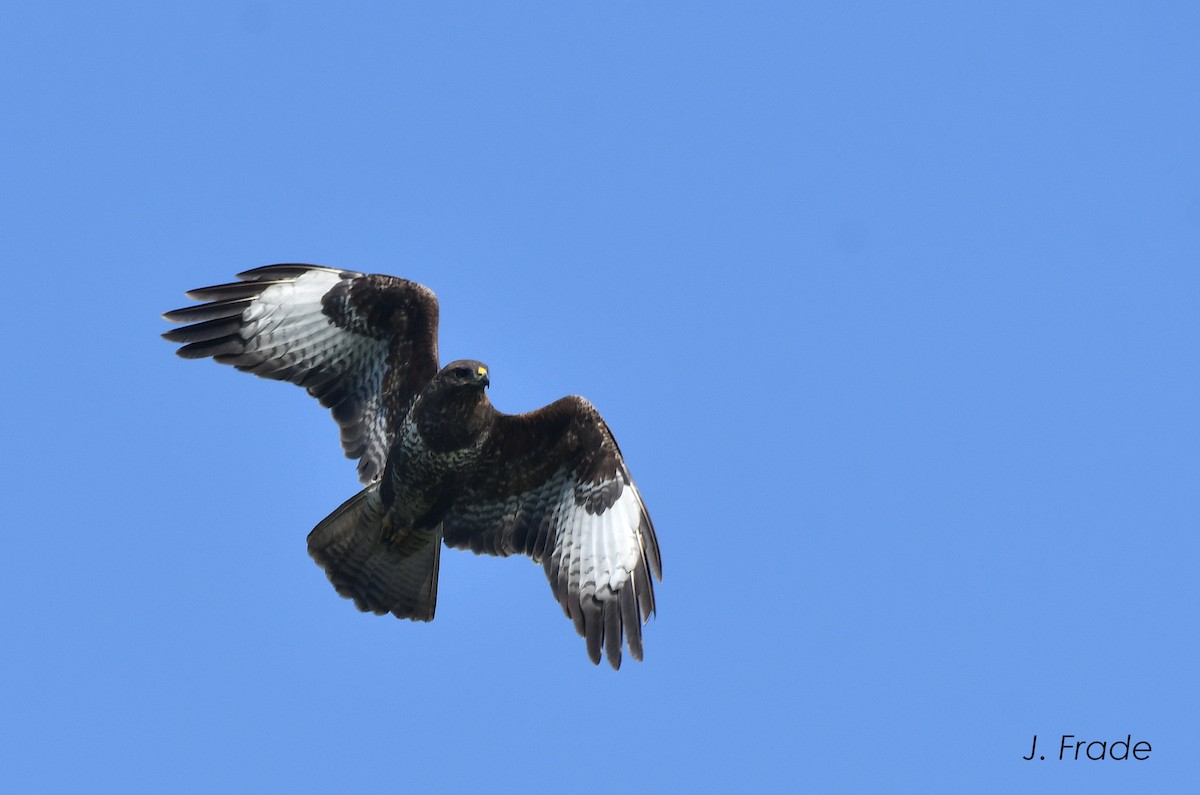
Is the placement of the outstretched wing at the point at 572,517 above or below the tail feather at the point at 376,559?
above

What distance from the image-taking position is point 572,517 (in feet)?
43.5

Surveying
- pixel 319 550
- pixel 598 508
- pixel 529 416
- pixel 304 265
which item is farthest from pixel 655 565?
pixel 304 265

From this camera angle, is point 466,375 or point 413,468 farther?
point 413,468

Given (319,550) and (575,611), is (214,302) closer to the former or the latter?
(319,550)

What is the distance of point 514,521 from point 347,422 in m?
1.62

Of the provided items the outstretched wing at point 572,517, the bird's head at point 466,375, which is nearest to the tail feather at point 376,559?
the outstretched wing at point 572,517

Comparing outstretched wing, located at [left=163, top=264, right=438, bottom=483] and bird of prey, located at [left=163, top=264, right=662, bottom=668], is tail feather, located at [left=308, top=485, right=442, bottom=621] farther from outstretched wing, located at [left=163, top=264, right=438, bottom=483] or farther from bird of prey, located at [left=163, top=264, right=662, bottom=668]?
outstretched wing, located at [left=163, top=264, right=438, bottom=483]

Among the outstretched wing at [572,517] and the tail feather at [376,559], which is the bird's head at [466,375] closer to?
the outstretched wing at [572,517]

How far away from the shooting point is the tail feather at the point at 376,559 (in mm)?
13102

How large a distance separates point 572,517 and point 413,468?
1446mm

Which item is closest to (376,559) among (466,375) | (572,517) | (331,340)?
(572,517)

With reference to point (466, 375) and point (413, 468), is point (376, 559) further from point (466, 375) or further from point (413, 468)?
point (466, 375)

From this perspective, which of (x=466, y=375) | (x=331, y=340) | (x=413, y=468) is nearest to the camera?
(x=466, y=375)

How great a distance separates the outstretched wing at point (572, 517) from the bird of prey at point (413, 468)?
11mm
